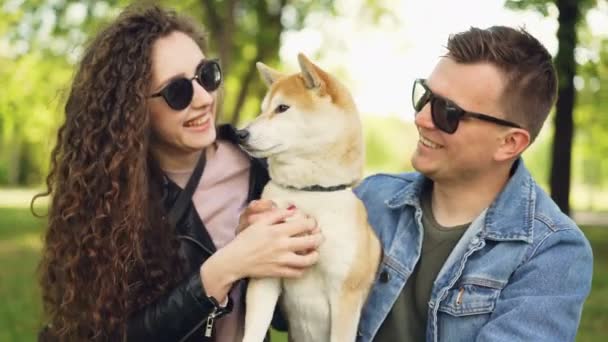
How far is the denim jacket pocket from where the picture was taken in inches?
99.1

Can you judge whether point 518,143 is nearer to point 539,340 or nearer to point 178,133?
point 539,340

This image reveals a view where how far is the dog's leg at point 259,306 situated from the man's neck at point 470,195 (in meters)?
0.70

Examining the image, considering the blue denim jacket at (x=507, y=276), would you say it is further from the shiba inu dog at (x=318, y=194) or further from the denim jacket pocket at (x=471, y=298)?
the shiba inu dog at (x=318, y=194)

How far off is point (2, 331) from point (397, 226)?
223 inches

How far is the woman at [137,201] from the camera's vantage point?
118 inches

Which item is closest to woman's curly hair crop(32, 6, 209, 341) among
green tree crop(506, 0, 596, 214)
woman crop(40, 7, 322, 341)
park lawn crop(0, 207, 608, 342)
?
woman crop(40, 7, 322, 341)

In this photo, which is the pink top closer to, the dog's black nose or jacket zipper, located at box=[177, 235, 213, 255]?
jacket zipper, located at box=[177, 235, 213, 255]

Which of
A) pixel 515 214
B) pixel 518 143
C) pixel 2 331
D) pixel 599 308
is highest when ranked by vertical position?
pixel 518 143

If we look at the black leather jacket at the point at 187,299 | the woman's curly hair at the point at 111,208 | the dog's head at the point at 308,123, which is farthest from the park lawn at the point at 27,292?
the dog's head at the point at 308,123

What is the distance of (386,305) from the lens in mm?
2770

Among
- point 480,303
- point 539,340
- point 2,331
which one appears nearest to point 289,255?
point 480,303

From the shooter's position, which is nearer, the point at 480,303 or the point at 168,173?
the point at 480,303

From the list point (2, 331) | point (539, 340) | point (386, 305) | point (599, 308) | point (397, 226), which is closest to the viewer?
point (539, 340)

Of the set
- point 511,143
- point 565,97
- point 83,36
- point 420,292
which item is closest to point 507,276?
point 420,292
